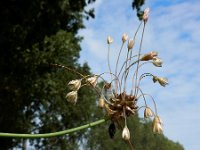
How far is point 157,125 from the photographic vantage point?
2.11 metres

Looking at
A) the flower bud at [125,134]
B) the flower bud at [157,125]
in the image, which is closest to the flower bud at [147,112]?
the flower bud at [157,125]

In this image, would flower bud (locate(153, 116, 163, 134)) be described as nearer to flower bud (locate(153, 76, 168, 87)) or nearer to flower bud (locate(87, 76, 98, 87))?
flower bud (locate(153, 76, 168, 87))

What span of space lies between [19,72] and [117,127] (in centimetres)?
2098

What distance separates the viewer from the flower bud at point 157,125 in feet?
6.79

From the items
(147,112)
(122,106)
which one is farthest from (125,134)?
(147,112)

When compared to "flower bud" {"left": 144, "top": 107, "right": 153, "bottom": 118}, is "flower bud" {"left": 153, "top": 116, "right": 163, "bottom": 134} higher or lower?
lower

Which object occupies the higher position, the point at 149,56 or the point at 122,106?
the point at 149,56

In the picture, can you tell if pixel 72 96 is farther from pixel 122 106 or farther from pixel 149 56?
pixel 149 56

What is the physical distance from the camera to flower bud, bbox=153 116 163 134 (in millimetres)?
2070

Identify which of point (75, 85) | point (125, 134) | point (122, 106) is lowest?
point (125, 134)

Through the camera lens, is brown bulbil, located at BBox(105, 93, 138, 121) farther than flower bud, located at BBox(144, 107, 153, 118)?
No

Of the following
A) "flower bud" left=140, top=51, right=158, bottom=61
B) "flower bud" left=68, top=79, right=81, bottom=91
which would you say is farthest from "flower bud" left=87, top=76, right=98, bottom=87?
"flower bud" left=140, top=51, right=158, bottom=61

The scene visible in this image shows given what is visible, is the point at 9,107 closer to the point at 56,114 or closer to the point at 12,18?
the point at 12,18

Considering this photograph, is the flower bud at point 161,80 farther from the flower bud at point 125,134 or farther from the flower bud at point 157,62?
the flower bud at point 125,134
